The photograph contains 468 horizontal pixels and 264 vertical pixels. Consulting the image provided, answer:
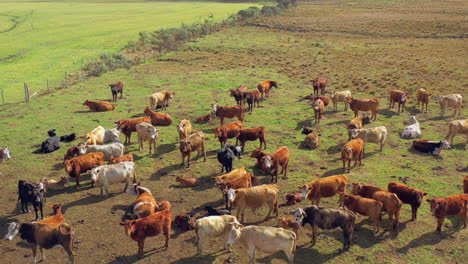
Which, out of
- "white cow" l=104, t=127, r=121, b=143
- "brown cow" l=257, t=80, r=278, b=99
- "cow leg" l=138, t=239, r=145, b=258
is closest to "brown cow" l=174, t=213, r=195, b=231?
"cow leg" l=138, t=239, r=145, b=258

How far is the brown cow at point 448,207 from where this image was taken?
12.5 meters

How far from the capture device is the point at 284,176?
55.0ft

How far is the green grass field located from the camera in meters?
41.6

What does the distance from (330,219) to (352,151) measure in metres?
5.68

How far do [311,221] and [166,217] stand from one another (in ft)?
Answer: 14.5

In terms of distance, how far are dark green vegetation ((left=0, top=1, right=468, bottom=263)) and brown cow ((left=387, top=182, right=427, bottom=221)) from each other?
525 millimetres

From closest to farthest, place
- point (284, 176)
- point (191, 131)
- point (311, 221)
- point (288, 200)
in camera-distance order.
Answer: point (311, 221) < point (288, 200) < point (284, 176) < point (191, 131)

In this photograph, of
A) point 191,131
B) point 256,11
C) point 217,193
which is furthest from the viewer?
point 256,11

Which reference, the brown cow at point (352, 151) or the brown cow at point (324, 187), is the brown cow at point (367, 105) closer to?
the brown cow at point (352, 151)

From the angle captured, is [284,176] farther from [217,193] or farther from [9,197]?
[9,197]

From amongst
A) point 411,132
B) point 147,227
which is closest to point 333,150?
point 411,132

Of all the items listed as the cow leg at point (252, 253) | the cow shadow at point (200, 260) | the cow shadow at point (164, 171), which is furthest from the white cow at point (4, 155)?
the cow leg at point (252, 253)

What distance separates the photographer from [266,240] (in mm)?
11062

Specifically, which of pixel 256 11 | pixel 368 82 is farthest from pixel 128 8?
pixel 368 82
